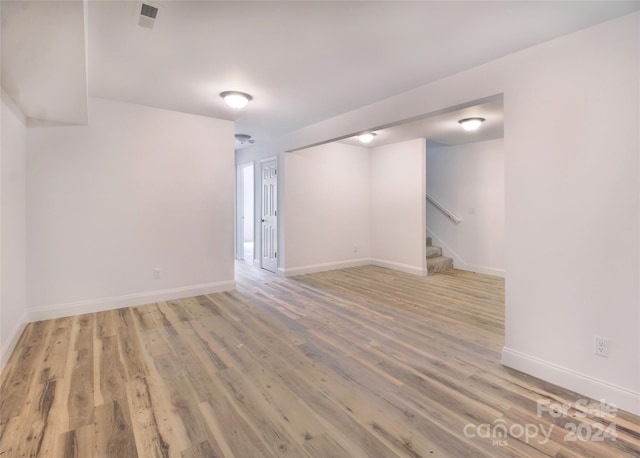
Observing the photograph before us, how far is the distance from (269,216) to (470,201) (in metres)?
3.93

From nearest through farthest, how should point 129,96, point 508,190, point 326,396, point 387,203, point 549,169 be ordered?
point 326,396
point 549,169
point 508,190
point 129,96
point 387,203

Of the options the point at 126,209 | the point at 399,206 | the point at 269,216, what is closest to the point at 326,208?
the point at 269,216

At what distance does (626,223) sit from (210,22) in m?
2.97

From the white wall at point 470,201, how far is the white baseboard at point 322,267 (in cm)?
169

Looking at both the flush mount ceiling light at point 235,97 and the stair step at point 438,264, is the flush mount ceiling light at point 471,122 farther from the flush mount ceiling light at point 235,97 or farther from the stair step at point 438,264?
the flush mount ceiling light at point 235,97

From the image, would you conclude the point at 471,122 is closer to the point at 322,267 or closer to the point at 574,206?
the point at 574,206

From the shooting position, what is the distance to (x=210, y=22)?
2.12m

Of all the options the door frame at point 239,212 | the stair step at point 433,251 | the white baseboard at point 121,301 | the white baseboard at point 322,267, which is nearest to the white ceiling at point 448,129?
the stair step at point 433,251

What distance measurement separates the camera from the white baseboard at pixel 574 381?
1965 mm

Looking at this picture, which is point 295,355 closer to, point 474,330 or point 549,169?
point 474,330

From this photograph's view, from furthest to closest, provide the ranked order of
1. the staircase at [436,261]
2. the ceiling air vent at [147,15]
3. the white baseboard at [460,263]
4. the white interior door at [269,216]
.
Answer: the staircase at [436,261]
the white interior door at [269,216]
the white baseboard at [460,263]
the ceiling air vent at [147,15]

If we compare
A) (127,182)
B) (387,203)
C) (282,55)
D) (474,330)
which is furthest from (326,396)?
(387,203)

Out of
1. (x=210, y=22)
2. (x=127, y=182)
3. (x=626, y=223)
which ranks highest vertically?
(x=210, y=22)

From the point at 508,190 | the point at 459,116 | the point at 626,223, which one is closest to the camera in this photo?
the point at 626,223
